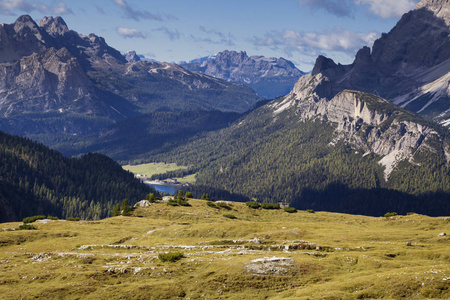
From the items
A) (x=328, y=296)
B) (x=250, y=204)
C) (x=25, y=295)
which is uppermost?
(x=250, y=204)

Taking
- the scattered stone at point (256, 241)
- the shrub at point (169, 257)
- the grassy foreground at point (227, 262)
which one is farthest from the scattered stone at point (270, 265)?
the scattered stone at point (256, 241)

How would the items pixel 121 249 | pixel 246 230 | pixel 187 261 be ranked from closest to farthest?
pixel 187 261 < pixel 121 249 < pixel 246 230

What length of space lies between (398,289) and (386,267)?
12.8m

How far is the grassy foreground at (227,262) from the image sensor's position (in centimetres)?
6134

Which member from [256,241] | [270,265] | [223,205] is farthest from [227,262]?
[223,205]

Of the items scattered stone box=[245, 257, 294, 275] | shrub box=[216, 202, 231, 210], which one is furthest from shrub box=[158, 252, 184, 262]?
shrub box=[216, 202, 231, 210]

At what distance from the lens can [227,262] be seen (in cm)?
7162

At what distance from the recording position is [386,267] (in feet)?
226

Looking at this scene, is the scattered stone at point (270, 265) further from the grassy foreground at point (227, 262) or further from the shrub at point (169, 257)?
the shrub at point (169, 257)

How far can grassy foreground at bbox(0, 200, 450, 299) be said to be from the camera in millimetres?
61344

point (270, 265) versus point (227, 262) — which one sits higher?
point (270, 265)

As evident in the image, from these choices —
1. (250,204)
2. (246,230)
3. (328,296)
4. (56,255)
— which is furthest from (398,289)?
(250,204)

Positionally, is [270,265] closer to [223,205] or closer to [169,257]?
[169,257]

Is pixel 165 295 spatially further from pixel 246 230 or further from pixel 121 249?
pixel 246 230
